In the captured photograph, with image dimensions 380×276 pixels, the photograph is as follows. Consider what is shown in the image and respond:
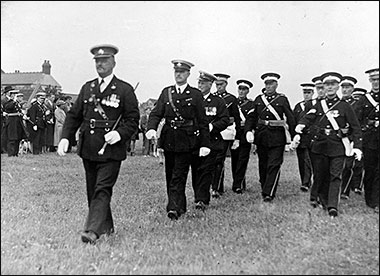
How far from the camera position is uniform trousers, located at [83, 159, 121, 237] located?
6133 mm

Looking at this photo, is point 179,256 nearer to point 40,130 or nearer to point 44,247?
point 44,247

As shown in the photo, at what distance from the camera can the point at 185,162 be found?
7.84 m

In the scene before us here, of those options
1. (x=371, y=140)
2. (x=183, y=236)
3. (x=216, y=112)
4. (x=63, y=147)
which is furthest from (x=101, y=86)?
(x=371, y=140)

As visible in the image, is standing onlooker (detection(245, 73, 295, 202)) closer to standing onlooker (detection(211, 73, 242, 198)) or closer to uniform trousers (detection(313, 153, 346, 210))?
standing onlooker (detection(211, 73, 242, 198))

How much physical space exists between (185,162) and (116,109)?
1.77 m

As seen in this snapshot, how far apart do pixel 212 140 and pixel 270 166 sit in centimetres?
104

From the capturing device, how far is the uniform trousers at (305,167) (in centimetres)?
1083

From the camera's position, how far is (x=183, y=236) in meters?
6.39

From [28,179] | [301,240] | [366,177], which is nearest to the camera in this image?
[301,240]

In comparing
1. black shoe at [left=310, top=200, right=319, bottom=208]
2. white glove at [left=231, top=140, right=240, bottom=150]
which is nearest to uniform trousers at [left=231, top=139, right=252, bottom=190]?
white glove at [left=231, top=140, right=240, bottom=150]

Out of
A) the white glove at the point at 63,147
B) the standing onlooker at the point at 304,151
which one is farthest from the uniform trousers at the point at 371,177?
the white glove at the point at 63,147

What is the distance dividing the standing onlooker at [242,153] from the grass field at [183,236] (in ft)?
3.39

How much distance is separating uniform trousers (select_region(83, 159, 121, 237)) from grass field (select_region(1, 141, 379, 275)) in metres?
0.18

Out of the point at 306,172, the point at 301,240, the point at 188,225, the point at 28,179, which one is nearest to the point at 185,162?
the point at 188,225
